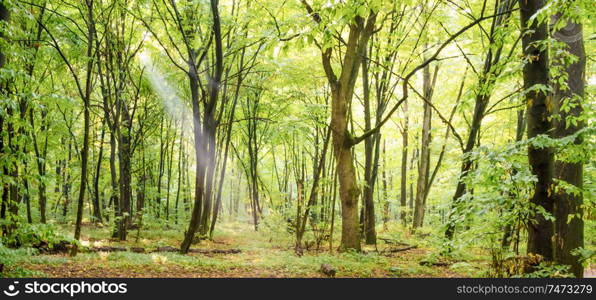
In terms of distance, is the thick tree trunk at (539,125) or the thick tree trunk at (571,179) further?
the thick tree trunk at (571,179)

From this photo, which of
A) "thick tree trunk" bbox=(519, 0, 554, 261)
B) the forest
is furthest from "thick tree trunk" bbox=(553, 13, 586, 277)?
"thick tree trunk" bbox=(519, 0, 554, 261)

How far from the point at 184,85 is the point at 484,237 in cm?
1608

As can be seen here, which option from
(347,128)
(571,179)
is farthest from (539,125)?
(347,128)

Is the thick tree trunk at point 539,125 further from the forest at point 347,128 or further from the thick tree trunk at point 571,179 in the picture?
the thick tree trunk at point 571,179

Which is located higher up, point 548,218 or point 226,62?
point 226,62

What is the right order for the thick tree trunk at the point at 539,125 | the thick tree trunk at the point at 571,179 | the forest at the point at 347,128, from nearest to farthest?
the thick tree trunk at the point at 539,125, the forest at the point at 347,128, the thick tree trunk at the point at 571,179

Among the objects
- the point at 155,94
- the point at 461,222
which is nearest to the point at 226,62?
the point at 155,94

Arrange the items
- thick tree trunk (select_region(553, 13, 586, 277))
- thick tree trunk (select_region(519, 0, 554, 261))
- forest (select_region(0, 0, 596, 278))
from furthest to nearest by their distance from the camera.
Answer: thick tree trunk (select_region(553, 13, 586, 277))
forest (select_region(0, 0, 596, 278))
thick tree trunk (select_region(519, 0, 554, 261))

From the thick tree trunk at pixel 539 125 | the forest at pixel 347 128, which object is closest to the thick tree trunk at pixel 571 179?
the forest at pixel 347 128

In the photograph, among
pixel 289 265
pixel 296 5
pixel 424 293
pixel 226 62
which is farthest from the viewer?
pixel 226 62

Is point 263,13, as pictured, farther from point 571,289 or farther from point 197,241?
point 571,289

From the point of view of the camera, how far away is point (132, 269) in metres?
7.07

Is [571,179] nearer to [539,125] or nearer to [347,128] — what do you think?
[539,125]

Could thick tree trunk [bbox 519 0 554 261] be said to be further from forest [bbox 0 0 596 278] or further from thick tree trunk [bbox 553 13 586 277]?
thick tree trunk [bbox 553 13 586 277]
